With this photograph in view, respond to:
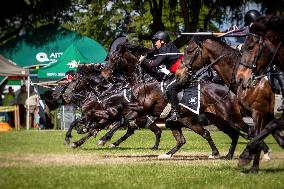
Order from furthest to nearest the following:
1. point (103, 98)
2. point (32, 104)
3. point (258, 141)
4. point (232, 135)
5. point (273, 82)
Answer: point (32, 104), point (103, 98), point (232, 135), point (273, 82), point (258, 141)

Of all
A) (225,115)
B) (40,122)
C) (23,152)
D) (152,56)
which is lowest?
(40,122)

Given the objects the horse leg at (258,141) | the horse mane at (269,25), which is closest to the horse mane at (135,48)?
the horse mane at (269,25)

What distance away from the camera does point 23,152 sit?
52.2 feet

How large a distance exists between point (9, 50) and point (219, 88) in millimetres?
23357

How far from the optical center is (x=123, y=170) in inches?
464

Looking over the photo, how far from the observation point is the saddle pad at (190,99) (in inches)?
643

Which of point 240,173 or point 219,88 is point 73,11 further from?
point 240,173

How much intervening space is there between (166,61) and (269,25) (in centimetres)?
534

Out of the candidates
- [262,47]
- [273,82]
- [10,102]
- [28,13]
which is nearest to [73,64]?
[10,102]

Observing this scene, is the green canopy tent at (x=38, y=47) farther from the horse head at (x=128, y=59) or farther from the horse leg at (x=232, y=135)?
the horse leg at (x=232, y=135)

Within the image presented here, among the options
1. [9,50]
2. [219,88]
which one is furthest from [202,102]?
[9,50]

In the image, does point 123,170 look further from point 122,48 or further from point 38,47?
point 38,47

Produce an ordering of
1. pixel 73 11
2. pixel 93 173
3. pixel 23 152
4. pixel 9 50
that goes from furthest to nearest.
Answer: pixel 73 11, pixel 9 50, pixel 23 152, pixel 93 173

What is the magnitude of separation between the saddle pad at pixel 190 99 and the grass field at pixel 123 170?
1240mm
